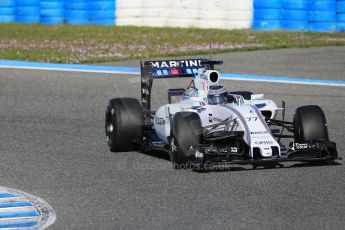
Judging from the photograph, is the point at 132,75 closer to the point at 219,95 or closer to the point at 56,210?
the point at 219,95

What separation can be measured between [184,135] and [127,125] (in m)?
1.20

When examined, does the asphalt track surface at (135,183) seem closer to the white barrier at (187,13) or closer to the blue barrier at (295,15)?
the blue barrier at (295,15)

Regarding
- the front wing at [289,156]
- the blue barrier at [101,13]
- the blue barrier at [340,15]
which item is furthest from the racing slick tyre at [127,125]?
the blue barrier at [101,13]

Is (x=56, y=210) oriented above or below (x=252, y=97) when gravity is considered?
below

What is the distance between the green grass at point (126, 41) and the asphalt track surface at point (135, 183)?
5.69 m

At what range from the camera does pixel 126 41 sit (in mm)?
21594

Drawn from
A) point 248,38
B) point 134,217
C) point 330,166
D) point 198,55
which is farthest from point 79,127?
point 248,38

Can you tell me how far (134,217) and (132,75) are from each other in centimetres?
973

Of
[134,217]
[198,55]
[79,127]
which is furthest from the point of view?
[198,55]

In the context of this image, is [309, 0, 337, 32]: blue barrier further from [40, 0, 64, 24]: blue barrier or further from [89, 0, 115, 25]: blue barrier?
[40, 0, 64, 24]: blue barrier

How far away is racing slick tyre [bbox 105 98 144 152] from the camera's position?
10016 mm

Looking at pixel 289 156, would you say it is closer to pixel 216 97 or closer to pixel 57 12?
pixel 216 97

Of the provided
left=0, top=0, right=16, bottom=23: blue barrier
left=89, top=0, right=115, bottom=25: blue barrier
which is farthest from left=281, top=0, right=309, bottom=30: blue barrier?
left=0, top=0, right=16, bottom=23: blue barrier

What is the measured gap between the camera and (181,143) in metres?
8.96
